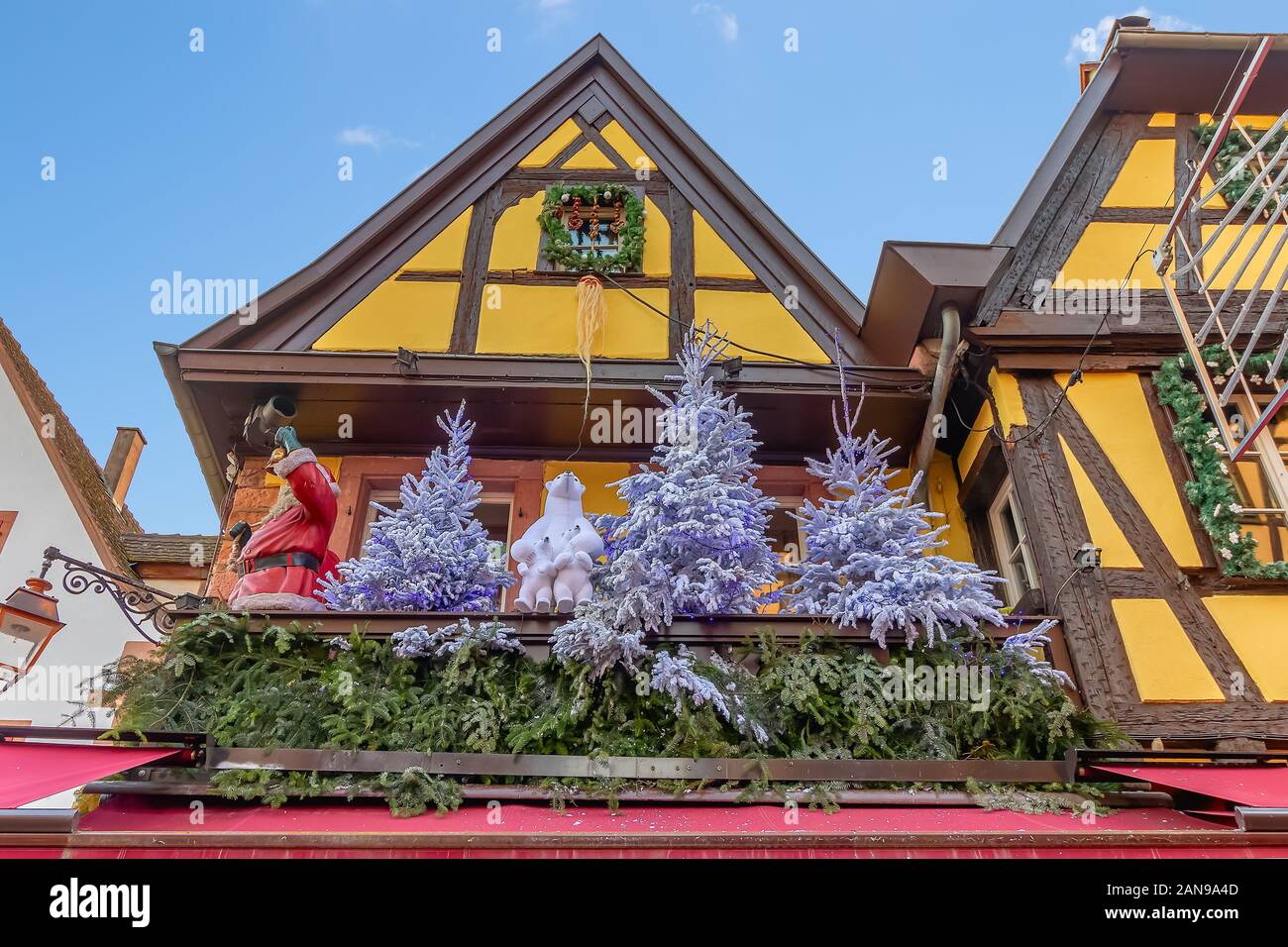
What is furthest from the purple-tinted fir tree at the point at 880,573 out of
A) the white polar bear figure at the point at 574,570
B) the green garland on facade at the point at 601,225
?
the green garland on facade at the point at 601,225

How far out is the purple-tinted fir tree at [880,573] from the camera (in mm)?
4297

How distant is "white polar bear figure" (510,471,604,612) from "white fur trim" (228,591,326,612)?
3.67 feet

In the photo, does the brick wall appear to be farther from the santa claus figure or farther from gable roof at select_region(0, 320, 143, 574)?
gable roof at select_region(0, 320, 143, 574)

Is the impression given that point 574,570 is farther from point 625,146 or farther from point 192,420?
point 625,146

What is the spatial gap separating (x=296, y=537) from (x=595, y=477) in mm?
2149

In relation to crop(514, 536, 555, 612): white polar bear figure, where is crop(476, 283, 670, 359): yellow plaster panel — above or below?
above

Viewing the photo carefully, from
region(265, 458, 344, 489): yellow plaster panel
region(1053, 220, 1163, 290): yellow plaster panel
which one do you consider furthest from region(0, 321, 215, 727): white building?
region(1053, 220, 1163, 290): yellow plaster panel

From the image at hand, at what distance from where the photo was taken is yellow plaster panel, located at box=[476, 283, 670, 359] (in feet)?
21.8

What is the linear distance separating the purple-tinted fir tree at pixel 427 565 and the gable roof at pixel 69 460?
5.42 meters

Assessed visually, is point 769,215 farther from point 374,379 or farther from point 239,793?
point 239,793

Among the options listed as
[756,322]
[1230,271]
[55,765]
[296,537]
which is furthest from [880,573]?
[1230,271]

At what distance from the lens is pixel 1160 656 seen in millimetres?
4891
